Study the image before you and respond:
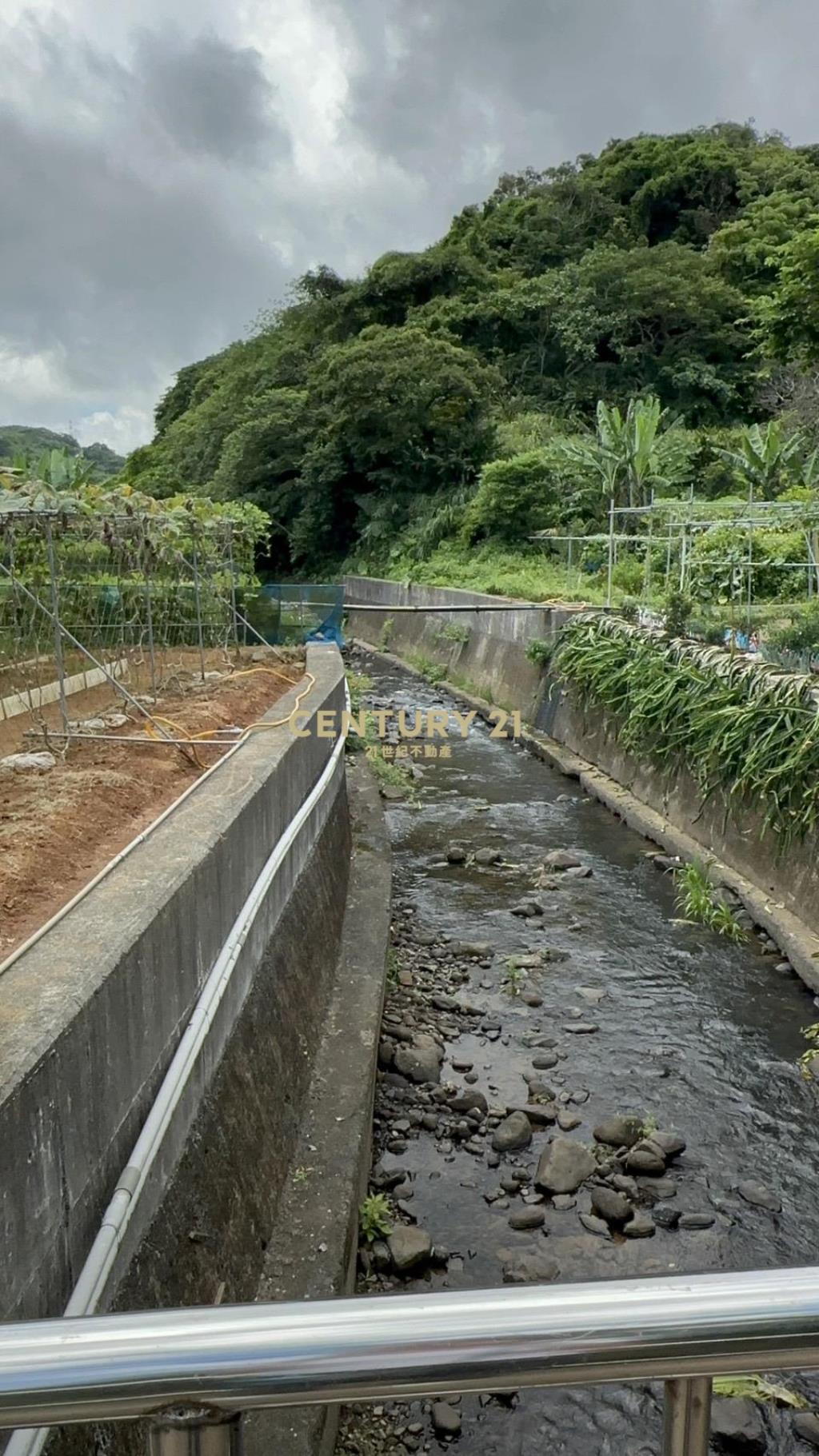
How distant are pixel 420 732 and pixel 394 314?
29.0 metres

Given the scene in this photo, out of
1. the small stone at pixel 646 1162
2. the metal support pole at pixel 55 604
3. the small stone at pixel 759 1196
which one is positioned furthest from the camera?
the metal support pole at pixel 55 604

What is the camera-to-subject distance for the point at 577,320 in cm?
3741

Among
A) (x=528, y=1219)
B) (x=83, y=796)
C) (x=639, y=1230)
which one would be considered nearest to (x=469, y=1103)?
(x=528, y=1219)

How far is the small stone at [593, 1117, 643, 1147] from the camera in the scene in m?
5.51

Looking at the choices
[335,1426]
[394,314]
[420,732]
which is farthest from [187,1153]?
[394,314]

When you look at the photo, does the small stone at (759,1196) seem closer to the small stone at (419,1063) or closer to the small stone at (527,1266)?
the small stone at (527,1266)

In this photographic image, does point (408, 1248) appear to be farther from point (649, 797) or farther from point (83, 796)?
point (649, 797)

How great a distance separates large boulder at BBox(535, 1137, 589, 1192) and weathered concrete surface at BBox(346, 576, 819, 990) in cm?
273

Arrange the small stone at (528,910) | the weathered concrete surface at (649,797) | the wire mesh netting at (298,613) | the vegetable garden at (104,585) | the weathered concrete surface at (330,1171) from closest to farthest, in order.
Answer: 1. the weathered concrete surface at (330,1171)
2. the vegetable garden at (104,585)
3. the weathered concrete surface at (649,797)
4. the small stone at (528,910)
5. the wire mesh netting at (298,613)

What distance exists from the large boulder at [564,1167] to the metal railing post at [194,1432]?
184 inches

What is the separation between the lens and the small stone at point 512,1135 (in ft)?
18.0

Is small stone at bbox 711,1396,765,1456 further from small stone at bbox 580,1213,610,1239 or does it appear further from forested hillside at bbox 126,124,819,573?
forested hillside at bbox 126,124,819,573

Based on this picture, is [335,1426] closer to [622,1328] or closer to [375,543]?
[622,1328]

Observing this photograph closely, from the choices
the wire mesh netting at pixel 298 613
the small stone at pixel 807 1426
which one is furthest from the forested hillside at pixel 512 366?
the small stone at pixel 807 1426
